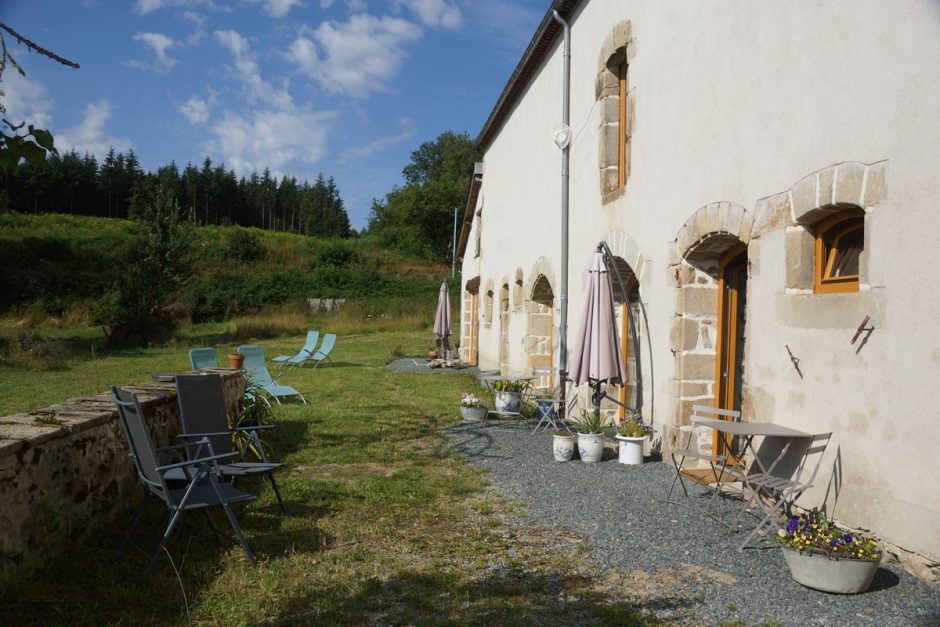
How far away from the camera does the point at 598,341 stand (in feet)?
22.8

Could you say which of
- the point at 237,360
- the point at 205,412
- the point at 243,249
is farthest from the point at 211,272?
the point at 205,412

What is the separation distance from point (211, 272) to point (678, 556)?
113 ft

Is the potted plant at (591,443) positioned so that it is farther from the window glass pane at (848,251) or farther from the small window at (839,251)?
the window glass pane at (848,251)

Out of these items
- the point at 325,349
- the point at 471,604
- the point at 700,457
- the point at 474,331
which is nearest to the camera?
the point at 471,604

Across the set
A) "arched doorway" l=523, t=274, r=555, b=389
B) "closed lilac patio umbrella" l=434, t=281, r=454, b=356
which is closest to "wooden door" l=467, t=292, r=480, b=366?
"closed lilac patio umbrella" l=434, t=281, r=454, b=356

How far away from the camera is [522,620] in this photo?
3.16 m

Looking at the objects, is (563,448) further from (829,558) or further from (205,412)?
(829,558)

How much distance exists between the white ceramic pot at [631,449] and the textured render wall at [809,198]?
42cm

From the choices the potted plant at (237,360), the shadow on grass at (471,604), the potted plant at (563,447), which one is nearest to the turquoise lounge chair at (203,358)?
the potted plant at (237,360)

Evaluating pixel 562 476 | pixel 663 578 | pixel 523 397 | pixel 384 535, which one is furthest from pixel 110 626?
pixel 523 397

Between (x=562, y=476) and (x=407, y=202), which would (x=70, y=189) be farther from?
(x=562, y=476)

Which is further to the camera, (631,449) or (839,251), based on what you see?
(631,449)

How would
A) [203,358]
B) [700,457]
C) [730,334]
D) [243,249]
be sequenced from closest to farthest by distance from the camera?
[700,457] < [730,334] < [203,358] < [243,249]

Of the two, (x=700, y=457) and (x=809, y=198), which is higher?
(x=809, y=198)
